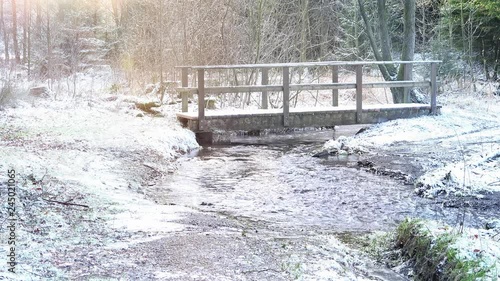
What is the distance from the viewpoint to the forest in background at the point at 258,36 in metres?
20.8

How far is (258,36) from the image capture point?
20469mm

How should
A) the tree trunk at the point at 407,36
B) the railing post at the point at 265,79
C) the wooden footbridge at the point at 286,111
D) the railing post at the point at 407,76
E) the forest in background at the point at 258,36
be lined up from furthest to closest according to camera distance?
the forest in background at the point at 258,36 → the tree trunk at the point at 407,36 → the railing post at the point at 407,76 → the railing post at the point at 265,79 → the wooden footbridge at the point at 286,111

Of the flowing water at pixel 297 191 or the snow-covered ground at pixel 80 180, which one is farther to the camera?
the flowing water at pixel 297 191

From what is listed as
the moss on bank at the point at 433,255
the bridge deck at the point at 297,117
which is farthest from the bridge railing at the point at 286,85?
the moss on bank at the point at 433,255

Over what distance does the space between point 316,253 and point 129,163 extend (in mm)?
5711

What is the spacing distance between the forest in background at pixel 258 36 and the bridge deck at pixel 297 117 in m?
3.82

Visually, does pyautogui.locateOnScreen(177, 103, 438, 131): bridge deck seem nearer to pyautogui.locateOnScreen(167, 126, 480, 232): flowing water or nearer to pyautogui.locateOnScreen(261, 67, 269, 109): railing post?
pyautogui.locateOnScreen(261, 67, 269, 109): railing post

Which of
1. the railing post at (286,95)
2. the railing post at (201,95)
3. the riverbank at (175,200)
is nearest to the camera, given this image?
the riverbank at (175,200)

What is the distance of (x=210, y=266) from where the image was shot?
5387 millimetres

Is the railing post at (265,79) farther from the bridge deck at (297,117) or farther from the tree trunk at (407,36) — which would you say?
the tree trunk at (407,36)

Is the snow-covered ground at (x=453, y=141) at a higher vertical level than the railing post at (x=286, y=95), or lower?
lower

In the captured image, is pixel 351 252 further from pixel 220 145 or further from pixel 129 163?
pixel 220 145

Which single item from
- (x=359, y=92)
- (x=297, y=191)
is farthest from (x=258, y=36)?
(x=297, y=191)

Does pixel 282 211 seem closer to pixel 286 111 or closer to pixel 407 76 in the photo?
pixel 286 111
